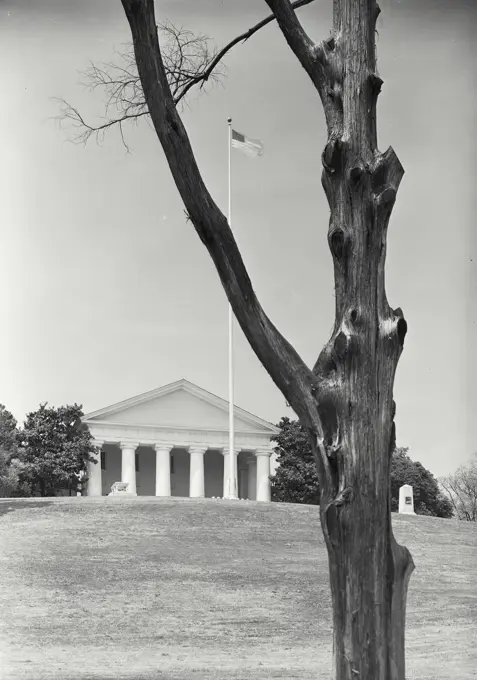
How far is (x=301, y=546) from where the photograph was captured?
16797 millimetres

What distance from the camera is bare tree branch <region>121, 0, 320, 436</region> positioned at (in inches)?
129

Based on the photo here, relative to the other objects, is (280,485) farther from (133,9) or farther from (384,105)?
(133,9)

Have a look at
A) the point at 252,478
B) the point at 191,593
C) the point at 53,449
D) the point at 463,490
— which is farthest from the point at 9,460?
the point at 191,593

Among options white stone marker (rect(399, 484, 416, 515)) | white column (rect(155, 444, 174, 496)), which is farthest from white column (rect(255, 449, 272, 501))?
white stone marker (rect(399, 484, 416, 515))

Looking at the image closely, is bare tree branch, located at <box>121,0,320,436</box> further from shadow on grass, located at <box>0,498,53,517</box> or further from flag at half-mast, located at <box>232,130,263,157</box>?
flag at half-mast, located at <box>232,130,263,157</box>

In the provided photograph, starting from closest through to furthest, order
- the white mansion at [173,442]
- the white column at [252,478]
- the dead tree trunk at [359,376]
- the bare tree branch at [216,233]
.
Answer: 1. the dead tree trunk at [359,376]
2. the bare tree branch at [216,233]
3. the white mansion at [173,442]
4. the white column at [252,478]

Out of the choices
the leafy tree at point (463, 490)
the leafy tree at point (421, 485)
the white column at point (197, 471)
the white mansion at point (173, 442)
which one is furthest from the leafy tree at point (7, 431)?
the leafy tree at point (463, 490)

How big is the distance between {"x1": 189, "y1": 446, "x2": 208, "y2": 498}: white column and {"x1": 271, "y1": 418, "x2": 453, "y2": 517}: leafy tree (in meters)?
2.98

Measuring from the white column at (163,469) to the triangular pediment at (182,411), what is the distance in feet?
3.09

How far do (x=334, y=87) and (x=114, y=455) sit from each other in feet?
106

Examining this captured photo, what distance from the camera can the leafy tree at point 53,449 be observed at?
101 ft

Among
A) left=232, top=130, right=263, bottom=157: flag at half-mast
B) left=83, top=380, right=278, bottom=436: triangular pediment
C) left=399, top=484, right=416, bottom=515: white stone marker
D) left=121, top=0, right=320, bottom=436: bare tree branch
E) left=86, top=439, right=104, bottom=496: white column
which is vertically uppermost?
left=232, top=130, right=263, bottom=157: flag at half-mast

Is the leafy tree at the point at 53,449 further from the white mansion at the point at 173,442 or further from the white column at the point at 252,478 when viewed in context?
the white column at the point at 252,478

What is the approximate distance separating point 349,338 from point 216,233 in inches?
26.3
